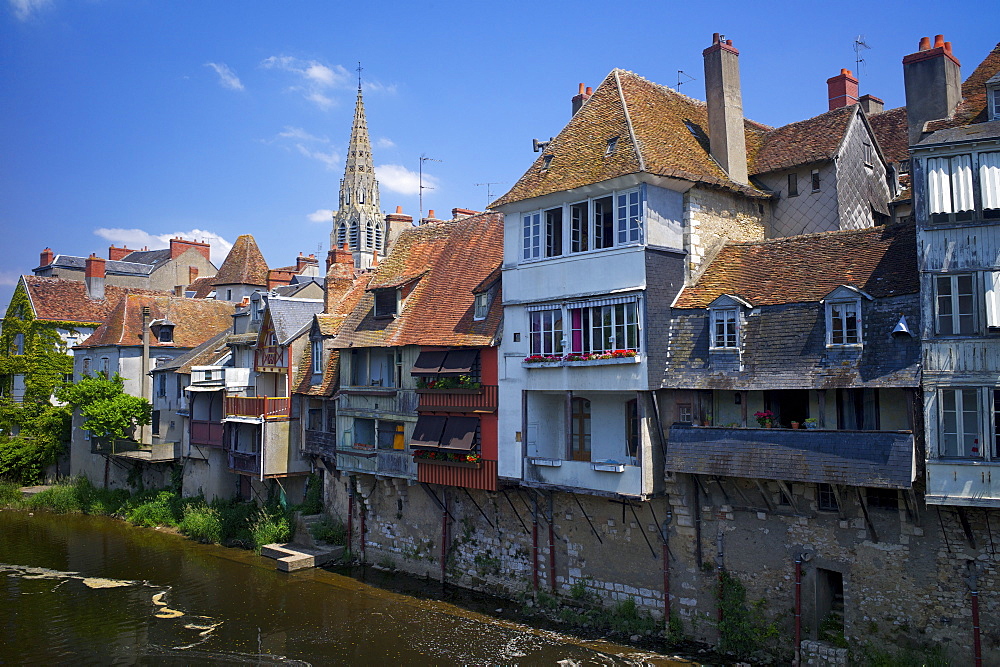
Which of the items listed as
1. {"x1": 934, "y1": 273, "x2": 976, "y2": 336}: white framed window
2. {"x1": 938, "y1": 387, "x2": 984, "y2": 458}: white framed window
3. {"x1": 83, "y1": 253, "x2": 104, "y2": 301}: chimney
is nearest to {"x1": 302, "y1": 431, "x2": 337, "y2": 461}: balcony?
{"x1": 938, "y1": 387, "x2": 984, "y2": 458}: white framed window

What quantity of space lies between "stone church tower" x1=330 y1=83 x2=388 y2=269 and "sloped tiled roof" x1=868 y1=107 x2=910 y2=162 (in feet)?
236

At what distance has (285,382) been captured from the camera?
34031mm

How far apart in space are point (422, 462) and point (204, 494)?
1624 centimetres

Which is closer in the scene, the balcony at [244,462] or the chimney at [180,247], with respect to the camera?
the balcony at [244,462]

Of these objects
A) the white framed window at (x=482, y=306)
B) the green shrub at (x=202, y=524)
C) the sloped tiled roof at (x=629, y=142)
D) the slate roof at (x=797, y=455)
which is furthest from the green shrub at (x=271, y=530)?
the slate roof at (x=797, y=455)

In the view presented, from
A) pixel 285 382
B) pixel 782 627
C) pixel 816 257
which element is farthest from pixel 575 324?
pixel 285 382

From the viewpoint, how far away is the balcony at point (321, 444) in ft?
100

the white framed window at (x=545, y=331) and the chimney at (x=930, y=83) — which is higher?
the chimney at (x=930, y=83)

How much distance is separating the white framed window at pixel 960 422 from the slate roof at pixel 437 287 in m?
12.1

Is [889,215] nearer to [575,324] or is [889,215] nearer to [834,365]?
[834,365]

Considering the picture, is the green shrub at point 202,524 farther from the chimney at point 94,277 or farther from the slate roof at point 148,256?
the slate roof at point 148,256

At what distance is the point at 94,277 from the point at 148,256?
2287 cm

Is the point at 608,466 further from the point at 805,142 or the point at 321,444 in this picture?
Result: the point at 321,444

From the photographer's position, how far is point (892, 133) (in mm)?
25594
